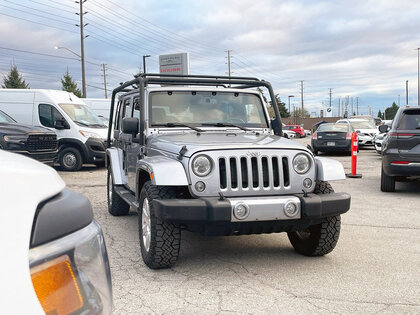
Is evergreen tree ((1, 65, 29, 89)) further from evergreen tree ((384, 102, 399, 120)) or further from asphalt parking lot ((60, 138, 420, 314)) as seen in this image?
evergreen tree ((384, 102, 399, 120))

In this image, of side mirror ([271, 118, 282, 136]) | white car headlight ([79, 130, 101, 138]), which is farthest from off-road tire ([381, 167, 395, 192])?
white car headlight ([79, 130, 101, 138])

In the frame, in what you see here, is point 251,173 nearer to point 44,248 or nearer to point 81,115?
point 44,248

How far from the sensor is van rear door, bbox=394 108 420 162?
8180 millimetres

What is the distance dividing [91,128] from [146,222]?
396 inches

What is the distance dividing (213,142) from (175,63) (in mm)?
27938

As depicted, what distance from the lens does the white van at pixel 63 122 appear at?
45.3 ft

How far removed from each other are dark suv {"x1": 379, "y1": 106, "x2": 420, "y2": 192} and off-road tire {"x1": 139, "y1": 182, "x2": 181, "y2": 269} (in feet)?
17.8

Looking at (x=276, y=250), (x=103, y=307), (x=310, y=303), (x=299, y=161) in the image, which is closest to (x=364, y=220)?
(x=276, y=250)

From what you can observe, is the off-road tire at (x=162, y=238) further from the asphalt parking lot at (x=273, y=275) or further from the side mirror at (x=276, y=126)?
the side mirror at (x=276, y=126)

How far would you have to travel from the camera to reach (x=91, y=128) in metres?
14.0

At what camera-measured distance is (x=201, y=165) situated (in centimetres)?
413

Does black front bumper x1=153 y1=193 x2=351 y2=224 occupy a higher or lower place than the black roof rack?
lower

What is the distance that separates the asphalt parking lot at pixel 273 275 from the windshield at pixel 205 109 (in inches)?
55.4

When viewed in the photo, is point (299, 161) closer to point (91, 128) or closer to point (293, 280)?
point (293, 280)
